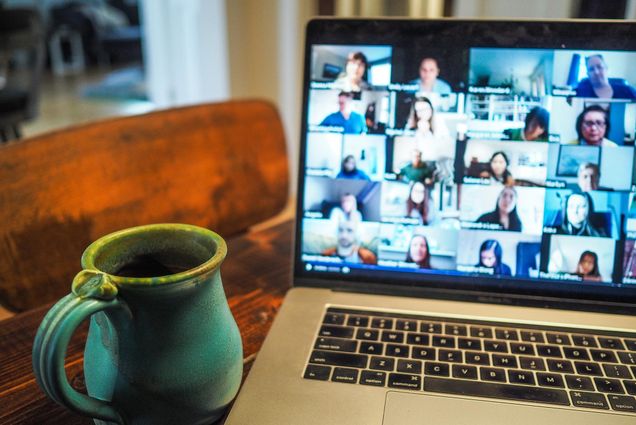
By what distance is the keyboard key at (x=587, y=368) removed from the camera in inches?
19.1

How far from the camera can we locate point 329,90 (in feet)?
1.98

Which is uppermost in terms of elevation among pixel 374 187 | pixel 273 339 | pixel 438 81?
pixel 438 81

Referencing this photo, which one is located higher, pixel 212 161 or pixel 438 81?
pixel 438 81

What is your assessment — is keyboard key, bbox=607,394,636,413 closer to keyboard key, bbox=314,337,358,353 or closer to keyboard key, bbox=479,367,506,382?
keyboard key, bbox=479,367,506,382

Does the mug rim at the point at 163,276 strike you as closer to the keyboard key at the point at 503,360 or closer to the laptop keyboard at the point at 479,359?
the laptop keyboard at the point at 479,359

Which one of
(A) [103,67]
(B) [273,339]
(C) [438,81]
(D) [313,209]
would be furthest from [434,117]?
(A) [103,67]

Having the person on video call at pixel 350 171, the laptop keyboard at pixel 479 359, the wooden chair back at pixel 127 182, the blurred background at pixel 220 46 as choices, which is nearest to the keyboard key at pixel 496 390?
the laptop keyboard at pixel 479 359

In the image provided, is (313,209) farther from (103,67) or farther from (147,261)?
(103,67)

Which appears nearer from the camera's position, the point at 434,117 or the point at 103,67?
the point at 434,117

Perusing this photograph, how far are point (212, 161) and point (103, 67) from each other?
17.7ft

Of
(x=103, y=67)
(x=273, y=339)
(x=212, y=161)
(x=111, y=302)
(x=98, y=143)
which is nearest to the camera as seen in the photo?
(x=111, y=302)

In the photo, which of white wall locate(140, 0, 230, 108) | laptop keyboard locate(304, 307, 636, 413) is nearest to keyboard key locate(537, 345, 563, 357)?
laptop keyboard locate(304, 307, 636, 413)

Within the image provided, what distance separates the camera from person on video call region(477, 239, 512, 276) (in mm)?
591

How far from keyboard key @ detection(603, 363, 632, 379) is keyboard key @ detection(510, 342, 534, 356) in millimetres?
59
